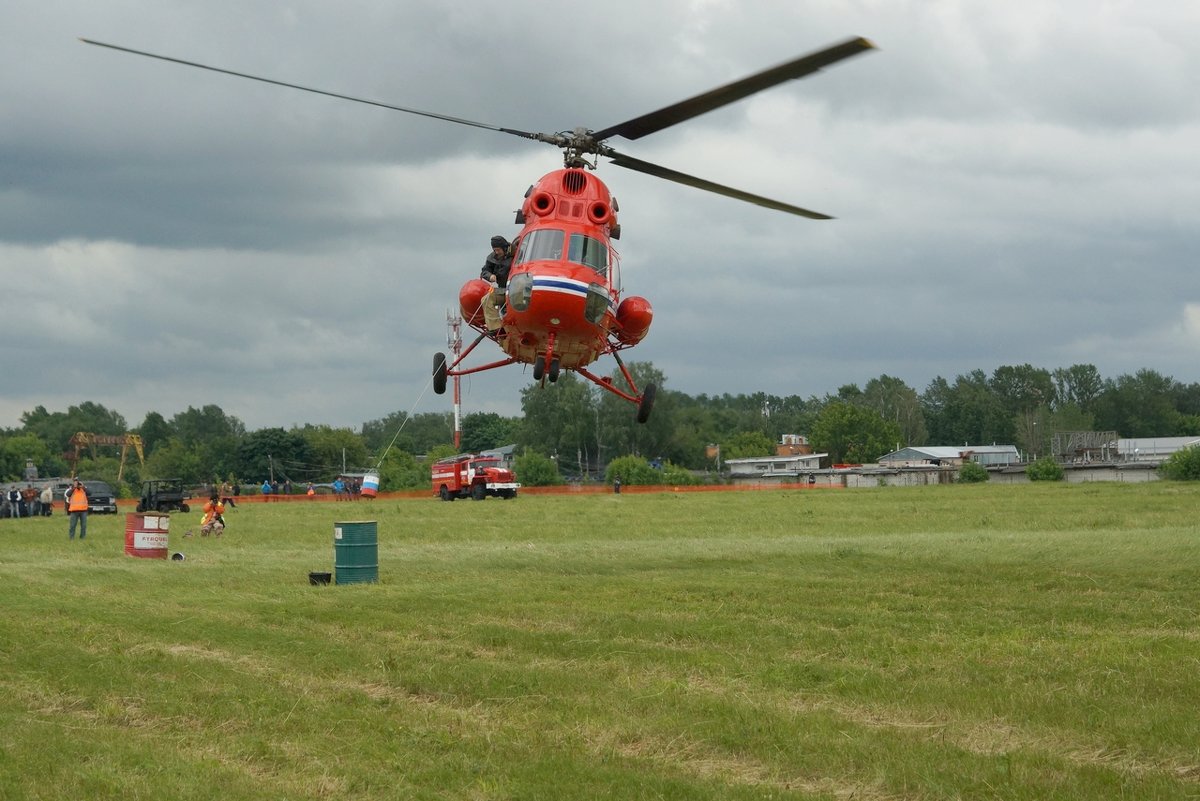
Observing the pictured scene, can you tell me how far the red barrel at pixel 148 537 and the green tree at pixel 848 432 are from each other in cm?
11404

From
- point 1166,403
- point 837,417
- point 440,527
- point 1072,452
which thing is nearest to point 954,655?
point 440,527

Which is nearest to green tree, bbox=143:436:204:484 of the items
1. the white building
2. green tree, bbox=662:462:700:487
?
green tree, bbox=662:462:700:487

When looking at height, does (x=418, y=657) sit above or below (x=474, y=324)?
below

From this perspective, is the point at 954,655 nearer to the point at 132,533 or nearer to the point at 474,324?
the point at 474,324

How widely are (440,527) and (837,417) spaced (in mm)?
103074

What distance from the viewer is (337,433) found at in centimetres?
11962

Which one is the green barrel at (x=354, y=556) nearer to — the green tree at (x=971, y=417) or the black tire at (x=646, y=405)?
the black tire at (x=646, y=405)

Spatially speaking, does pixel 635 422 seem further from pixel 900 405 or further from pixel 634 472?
pixel 900 405

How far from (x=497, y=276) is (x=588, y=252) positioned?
1.78 metres

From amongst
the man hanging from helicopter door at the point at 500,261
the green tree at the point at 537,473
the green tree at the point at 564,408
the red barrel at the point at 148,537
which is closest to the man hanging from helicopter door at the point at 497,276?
the man hanging from helicopter door at the point at 500,261

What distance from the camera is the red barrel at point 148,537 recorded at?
77.6 ft

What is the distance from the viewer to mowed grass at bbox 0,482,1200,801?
7418 mm

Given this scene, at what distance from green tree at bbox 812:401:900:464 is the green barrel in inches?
4630

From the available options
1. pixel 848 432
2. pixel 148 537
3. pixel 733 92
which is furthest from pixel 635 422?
pixel 848 432
